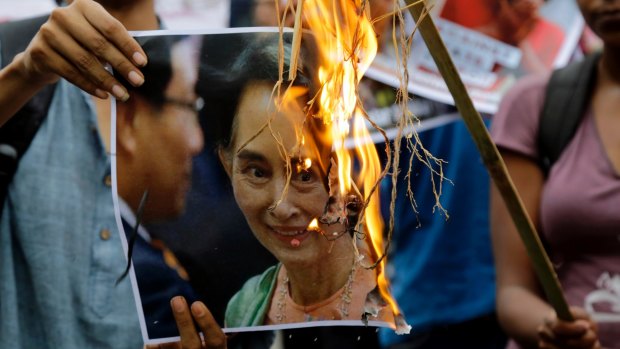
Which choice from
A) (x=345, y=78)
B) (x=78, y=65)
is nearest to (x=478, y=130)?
(x=345, y=78)

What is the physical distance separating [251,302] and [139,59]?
0.38m

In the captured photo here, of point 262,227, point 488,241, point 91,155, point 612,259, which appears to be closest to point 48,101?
point 91,155

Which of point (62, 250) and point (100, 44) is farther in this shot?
point (62, 250)

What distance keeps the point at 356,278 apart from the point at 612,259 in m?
0.55

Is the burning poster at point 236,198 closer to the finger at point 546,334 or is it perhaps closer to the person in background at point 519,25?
the finger at point 546,334

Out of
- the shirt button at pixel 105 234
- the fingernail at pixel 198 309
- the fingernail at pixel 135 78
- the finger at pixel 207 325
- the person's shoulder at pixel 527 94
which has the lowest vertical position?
the finger at pixel 207 325

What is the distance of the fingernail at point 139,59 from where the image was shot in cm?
142

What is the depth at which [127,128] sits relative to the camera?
1.46 meters

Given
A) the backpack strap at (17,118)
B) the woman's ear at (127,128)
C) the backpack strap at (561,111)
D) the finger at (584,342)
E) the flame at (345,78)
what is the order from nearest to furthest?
the flame at (345,78) < the woman's ear at (127,128) < the finger at (584,342) < the backpack strap at (17,118) < the backpack strap at (561,111)

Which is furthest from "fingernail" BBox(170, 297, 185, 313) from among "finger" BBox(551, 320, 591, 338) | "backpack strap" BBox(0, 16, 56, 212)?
"finger" BBox(551, 320, 591, 338)

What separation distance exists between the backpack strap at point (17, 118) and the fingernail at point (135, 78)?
350 mm

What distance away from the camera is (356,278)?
147cm

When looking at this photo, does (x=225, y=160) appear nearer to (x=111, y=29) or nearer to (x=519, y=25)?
(x=111, y=29)

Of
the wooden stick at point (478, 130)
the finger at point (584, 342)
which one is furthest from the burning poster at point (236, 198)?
the finger at point (584, 342)
